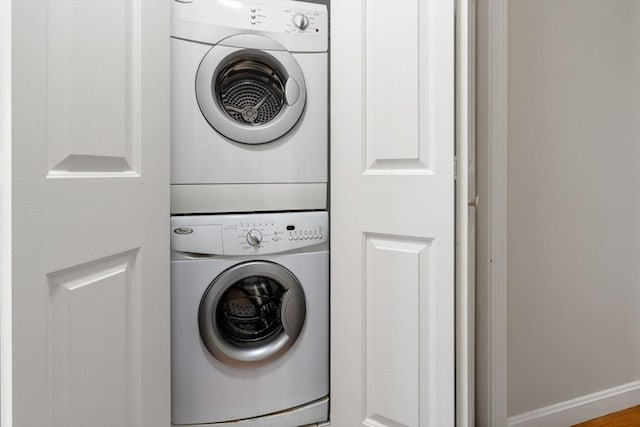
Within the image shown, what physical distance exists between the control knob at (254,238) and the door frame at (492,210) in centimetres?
77

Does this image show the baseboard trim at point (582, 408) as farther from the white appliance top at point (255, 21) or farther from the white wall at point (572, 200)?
the white appliance top at point (255, 21)

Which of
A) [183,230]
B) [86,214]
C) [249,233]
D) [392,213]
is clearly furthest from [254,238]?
[86,214]

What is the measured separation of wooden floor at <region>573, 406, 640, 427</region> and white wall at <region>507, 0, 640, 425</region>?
0.12 meters

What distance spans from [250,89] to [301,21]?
0.90 ft

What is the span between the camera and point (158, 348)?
1.04 m

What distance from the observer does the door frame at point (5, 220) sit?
52cm

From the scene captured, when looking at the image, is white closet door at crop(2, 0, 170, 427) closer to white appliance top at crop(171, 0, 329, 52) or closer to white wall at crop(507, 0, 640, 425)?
white appliance top at crop(171, 0, 329, 52)

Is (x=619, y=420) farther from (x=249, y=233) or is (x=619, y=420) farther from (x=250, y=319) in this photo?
(x=249, y=233)

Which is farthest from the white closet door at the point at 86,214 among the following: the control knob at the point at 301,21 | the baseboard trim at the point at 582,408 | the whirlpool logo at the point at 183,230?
the baseboard trim at the point at 582,408

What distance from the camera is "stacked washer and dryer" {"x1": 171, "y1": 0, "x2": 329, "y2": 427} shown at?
1206 mm

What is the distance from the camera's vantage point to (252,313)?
1340 millimetres

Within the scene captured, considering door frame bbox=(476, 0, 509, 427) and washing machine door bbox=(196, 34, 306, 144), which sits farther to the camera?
door frame bbox=(476, 0, 509, 427)

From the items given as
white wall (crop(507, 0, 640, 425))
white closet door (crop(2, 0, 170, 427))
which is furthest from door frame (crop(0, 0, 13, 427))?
white wall (crop(507, 0, 640, 425))

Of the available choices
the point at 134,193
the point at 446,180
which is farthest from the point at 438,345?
the point at 134,193
